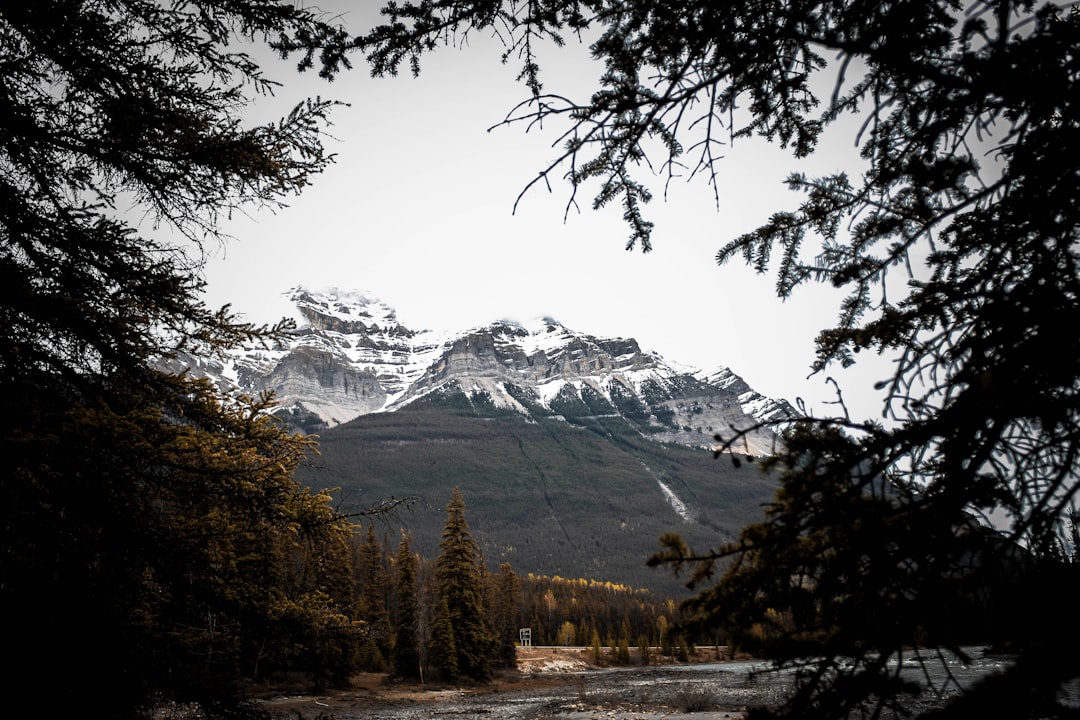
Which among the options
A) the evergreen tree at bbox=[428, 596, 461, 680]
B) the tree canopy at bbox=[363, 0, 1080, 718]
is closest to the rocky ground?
the evergreen tree at bbox=[428, 596, 461, 680]

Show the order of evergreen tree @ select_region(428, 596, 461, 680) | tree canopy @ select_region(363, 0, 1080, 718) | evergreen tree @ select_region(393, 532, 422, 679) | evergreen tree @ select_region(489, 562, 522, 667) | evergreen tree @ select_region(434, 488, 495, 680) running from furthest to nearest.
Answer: evergreen tree @ select_region(489, 562, 522, 667) → evergreen tree @ select_region(393, 532, 422, 679) → evergreen tree @ select_region(428, 596, 461, 680) → evergreen tree @ select_region(434, 488, 495, 680) → tree canopy @ select_region(363, 0, 1080, 718)

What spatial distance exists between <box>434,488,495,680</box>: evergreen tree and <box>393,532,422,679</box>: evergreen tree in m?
1.62

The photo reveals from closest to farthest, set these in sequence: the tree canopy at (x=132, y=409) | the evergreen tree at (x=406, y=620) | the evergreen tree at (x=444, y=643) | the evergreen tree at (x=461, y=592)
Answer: the tree canopy at (x=132, y=409) → the evergreen tree at (x=461, y=592) → the evergreen tree at (x=444, y=643) → the evergreen tree at (x=406, y=620)

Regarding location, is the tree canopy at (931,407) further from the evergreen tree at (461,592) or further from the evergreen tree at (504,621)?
the evergreen tree at (504,621)

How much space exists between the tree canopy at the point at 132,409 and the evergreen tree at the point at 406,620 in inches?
1071

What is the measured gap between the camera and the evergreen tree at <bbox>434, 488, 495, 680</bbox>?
1148 inches

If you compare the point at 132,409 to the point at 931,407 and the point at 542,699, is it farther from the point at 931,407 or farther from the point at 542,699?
the point at 542,699

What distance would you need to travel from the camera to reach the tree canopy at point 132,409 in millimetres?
3328

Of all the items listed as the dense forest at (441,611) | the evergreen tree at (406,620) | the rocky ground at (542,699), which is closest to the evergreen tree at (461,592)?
the dense forest at (441,611)

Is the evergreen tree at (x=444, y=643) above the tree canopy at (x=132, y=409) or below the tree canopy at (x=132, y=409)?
below

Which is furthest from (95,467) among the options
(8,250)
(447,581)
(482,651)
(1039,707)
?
(482,651)

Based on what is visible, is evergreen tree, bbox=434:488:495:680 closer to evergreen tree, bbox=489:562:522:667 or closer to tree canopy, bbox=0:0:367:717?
evergreen tree, bbox=489:562:522:667

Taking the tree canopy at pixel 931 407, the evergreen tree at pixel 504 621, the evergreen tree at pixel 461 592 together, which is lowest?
the evergreen tree at pixel 504 621

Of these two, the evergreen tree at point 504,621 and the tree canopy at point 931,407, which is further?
the evergreen tree at point 504,621
